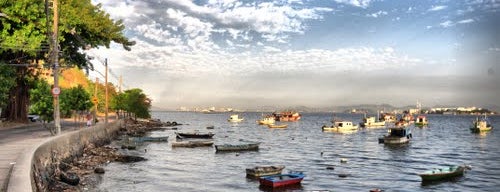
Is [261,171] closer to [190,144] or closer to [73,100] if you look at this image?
[73,100]

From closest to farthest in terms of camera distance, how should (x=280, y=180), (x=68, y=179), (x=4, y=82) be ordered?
(x=68, y=179)
(x=280, y=180)
(x=4, y=82)

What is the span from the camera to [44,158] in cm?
2522

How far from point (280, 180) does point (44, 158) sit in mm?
18388

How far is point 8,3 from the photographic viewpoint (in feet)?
161

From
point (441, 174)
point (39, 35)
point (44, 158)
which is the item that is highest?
point (39, 35)

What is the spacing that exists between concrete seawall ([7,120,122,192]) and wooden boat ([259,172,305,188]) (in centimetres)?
1543

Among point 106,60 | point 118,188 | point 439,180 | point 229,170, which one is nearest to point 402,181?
point 439,180

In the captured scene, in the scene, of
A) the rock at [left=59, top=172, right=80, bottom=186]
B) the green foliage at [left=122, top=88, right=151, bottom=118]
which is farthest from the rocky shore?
the green foliage at [left=122, top=88, right=151, bottom=118]

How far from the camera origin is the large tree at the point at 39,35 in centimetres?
4894

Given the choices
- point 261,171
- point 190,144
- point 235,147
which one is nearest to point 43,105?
point 261,171

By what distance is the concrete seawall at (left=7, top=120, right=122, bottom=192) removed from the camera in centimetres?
1402

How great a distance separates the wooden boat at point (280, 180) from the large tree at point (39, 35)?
2325 cm

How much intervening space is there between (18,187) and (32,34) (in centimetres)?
4227

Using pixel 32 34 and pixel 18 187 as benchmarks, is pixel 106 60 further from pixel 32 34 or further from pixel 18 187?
pixel 18 187
